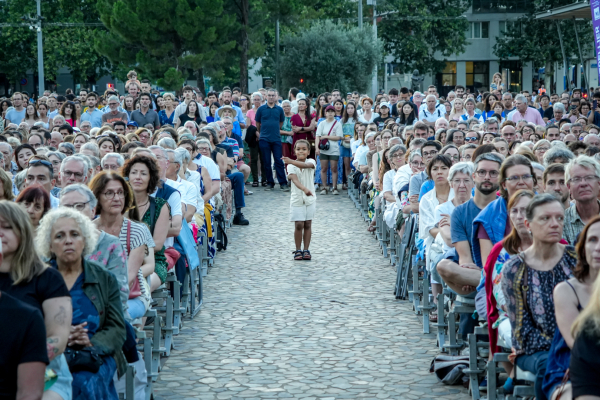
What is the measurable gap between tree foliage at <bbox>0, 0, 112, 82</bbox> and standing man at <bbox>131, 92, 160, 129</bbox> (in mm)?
32177

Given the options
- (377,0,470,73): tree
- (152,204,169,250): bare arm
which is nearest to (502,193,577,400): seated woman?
(152,204,169,250): bare arm

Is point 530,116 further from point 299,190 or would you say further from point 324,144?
point 299,190

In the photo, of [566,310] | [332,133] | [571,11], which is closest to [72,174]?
[566,310]

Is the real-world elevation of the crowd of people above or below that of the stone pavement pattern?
above

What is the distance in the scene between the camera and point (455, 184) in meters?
7.68

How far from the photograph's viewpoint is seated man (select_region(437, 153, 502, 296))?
666 cm

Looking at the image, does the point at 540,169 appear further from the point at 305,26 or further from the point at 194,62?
the point at 305,26

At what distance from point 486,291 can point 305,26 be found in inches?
1477

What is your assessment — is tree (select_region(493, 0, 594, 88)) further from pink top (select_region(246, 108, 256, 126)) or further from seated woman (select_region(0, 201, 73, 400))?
seated woman (select_region(0, 201, 73, 400))

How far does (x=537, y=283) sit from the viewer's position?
5.09 meters

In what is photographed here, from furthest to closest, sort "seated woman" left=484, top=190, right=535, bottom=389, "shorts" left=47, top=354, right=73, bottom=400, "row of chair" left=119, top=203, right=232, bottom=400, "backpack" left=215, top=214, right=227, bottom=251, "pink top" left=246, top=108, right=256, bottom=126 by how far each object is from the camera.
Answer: "pink top" left=246, top=108, right=256, bottom=126
"backpack" left=215, top=214, right=227, bottom=251
"row of chair" left=119, top=203, right=232, bottom=400
"seated woman" left=484, top=190, right=535, bottom=389
"shorts" left=47, top=354, right=73, bottom=400

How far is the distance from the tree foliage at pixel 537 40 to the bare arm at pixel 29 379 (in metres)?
54.7

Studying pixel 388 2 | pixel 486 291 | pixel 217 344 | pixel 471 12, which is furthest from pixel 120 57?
pixel 471 12

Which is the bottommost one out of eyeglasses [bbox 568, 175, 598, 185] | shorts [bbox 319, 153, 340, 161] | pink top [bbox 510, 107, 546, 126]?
shorts [bbox 319, 153, 340, 161]
